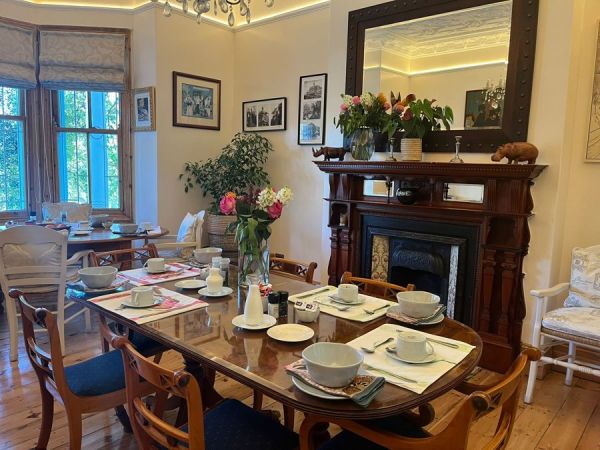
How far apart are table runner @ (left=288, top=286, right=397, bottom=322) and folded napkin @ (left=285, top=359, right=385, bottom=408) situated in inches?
20.2

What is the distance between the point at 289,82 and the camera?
4.79 meters

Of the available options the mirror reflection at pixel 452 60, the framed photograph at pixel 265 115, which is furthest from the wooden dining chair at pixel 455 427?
the framed photograph at pixel 265 115

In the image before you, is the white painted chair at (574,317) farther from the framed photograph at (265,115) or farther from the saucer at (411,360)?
the framed photograph at (265,115)

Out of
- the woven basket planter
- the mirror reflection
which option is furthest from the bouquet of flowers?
the woven basket planter

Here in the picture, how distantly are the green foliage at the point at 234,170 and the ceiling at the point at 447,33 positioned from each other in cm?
175

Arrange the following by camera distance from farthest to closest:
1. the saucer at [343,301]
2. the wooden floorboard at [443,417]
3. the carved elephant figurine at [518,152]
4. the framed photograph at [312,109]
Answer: the framed photograph at [312,109], the carved elephant figurine at [518,152], the wooden floorboard at [443,417], the saucer at [343,301]

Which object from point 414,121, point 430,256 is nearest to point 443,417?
point 430,256

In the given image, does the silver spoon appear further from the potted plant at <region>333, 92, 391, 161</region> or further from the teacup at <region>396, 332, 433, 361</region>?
the potted plant at <region>333, 92, 391, 161</region>

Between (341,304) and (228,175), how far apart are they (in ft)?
10.6

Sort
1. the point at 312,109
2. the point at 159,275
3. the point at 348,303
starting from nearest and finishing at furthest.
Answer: the point at 348,303 → the point at 159,275 → the point at 312,109

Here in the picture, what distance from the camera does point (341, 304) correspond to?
6.24ft

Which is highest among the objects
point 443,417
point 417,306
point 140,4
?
point 140,4

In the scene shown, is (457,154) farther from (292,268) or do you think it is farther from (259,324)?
(259,324)

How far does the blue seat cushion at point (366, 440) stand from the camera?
1417 millimetres
